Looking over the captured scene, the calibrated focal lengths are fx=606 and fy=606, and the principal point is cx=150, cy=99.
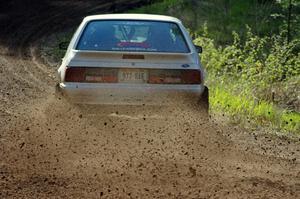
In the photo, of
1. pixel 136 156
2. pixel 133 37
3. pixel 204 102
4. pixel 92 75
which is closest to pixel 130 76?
pixel 92 75

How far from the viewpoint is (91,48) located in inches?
328

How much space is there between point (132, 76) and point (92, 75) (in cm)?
53

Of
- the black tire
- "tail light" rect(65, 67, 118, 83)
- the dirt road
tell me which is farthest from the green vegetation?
"tail light" rect(65, 67, 118, 83)

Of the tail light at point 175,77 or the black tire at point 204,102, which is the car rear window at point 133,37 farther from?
the black tire at point 204,102

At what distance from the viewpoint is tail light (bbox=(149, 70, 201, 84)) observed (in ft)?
26.5

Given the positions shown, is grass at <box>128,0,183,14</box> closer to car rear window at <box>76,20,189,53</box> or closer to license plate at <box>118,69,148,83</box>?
car rear window at <box>76,20,189,53</box>

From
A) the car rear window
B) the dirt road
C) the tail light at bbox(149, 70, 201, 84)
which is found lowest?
the dirt road

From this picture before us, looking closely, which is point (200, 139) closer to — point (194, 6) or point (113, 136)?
point (113, 136)

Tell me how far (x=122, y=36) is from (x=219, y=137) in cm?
200

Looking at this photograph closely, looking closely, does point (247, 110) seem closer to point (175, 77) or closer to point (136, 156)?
point (175, 77)

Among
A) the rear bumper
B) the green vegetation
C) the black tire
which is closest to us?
the rear bumper

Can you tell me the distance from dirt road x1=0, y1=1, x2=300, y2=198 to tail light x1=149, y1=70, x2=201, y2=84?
0.36 meters

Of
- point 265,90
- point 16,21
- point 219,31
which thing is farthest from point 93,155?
point 219,31

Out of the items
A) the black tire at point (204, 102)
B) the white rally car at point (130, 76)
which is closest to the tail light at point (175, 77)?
the white rally car at point (130, 76)
